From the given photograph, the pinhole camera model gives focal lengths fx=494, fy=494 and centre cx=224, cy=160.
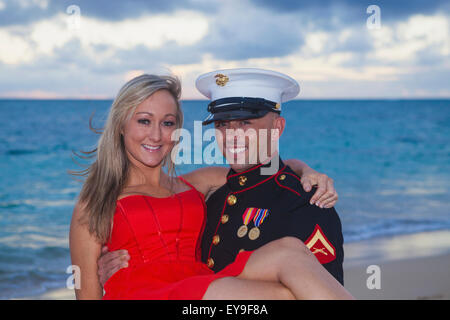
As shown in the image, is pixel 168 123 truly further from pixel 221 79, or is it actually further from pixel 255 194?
pixel 255 194

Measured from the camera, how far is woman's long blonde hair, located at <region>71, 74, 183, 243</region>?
3.25 meters

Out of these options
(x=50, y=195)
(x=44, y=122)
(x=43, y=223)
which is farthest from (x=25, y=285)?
(x=44, y=122)

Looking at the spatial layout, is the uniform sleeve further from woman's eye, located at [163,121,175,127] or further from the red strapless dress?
woman's eye, located at [163,121,175,127]

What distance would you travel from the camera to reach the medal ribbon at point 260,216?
3127mm

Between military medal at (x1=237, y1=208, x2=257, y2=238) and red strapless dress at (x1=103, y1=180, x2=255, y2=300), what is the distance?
356mm

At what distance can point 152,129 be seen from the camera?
348 cm

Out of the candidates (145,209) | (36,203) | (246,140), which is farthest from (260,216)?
(36,203)

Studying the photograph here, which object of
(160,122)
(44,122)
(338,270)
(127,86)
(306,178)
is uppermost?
(44,122)

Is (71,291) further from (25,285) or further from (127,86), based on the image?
(127,86)

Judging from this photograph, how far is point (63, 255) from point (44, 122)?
2822 cm

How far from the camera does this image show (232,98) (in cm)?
332

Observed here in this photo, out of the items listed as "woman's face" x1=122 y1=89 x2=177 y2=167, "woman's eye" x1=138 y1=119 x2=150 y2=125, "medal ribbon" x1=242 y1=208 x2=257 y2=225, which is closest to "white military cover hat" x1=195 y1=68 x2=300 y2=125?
"woman's face" x1=122 y1=89 x2=177 y2=167

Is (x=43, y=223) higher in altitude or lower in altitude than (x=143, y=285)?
higher

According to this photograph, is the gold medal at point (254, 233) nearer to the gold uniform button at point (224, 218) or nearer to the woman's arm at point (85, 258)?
the gold uniform button at point (224, 218)
